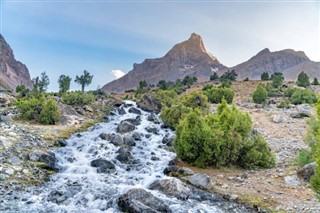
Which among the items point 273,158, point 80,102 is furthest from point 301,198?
point 80,102

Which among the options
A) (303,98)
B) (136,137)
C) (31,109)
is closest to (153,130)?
(136,137)

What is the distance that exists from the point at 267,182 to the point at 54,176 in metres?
10.8

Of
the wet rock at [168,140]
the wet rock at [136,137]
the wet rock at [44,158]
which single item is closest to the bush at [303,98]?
the wet rock at [168,140]

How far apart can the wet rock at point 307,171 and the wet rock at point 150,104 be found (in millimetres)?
27780

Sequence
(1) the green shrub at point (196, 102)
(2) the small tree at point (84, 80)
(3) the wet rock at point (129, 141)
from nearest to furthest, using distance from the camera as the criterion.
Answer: (3) the wet rock at point (129, 141), (1) the green shrub at point (196, 102), (2) the small tree at point (84, 80)

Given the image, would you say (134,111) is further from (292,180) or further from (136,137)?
(292,180)

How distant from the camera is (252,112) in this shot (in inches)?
1462

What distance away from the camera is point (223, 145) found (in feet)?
63.9

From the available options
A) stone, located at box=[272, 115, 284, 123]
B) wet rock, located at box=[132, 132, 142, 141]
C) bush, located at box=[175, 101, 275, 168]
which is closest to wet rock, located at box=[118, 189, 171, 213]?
bush, located at box=[175, 101, 275, 168]

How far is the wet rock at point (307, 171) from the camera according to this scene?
16188mm

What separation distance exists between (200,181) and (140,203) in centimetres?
421

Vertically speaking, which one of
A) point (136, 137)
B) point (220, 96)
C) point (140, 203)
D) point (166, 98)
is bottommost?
point (140, 203)

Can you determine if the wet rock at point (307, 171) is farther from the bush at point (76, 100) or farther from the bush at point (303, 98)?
the bush at point (76, 100)

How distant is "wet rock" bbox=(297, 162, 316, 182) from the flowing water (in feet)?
16.1
